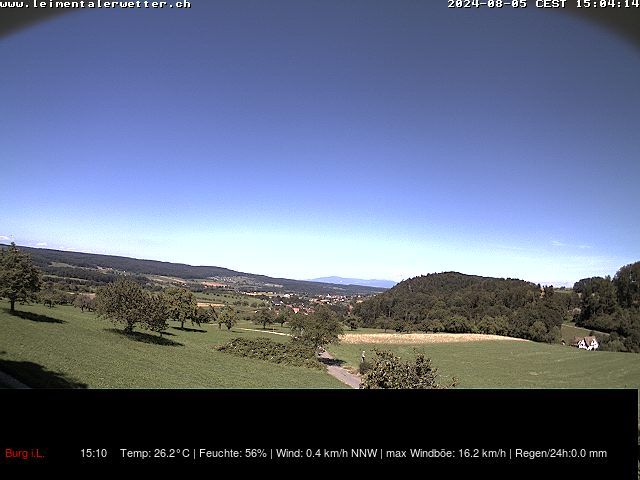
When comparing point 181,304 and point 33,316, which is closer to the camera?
point 33,316

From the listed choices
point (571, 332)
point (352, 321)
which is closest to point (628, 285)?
point (571, 332)

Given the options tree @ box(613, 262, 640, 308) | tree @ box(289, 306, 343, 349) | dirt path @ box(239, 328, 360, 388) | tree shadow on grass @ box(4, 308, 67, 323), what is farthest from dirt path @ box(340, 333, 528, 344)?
tree shadow on grass @ box(4, 308, 67, 323)

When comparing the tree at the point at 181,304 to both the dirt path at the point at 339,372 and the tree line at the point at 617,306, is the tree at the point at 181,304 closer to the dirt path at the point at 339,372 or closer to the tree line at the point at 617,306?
the dirt path at the point at 339,372

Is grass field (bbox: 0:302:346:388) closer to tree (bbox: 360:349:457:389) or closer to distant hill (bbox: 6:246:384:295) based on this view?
distant hill (bbox: 6:246:384:295)

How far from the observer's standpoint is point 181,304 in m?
23.0

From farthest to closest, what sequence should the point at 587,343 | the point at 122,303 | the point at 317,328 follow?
the point at 587,343 → the point at 317,328 → the point at 122,303

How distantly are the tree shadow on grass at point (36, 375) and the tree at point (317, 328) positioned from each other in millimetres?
18304

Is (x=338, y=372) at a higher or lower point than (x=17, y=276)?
lower

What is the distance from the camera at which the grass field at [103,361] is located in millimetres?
7512

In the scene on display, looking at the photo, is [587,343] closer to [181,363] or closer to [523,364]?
[523,364]

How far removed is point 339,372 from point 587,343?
28581 mm
